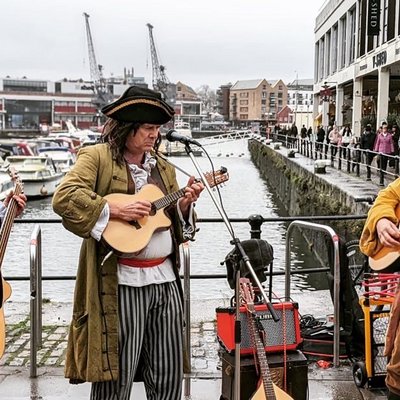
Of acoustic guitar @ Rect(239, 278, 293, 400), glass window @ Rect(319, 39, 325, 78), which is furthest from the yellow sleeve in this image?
glass window @ Rect(319, 39, 325, 78)

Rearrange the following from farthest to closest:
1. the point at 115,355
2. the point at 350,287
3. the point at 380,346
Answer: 1. the point at 350,287
2. the point at 380,346
3. the point at 115,355

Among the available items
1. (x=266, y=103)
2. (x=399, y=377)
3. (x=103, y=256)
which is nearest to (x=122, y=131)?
(x=103, y=256)

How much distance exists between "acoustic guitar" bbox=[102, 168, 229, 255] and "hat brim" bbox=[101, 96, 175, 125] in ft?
1.01

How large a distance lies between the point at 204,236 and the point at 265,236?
1.82m

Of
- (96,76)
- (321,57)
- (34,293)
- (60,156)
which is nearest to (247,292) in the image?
(34,293)

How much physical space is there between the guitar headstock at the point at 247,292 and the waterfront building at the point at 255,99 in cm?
14065

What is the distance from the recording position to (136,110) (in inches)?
117

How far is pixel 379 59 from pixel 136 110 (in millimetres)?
22837

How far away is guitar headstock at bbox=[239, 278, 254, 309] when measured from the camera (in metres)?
3.35

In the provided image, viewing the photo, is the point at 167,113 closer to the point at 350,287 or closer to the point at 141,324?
the point at 141,324

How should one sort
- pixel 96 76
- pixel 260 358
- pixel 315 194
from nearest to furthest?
1. pixel 260 358
2. pixel 315 194
3. pixel 96 76

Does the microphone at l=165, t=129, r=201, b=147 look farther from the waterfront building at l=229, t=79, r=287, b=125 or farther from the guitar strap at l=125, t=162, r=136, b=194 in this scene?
the waterfront building at l=229, t=79, r=287, b=125

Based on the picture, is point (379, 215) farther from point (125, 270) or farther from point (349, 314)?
point (349, 314)

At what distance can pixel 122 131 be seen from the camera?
3.00 metres
